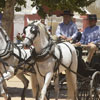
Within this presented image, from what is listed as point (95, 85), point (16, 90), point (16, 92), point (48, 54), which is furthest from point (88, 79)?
point (16, 90)

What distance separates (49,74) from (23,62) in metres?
1.32

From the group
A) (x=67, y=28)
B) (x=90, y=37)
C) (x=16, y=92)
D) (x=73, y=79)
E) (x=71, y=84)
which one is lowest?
(x=16, y=92)

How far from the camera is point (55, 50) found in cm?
931

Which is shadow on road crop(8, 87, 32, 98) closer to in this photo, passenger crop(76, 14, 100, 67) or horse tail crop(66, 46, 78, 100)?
passenger crop(76, 14, 100, 67)

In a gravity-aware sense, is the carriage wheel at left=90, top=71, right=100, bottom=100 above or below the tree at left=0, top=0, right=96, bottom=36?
below

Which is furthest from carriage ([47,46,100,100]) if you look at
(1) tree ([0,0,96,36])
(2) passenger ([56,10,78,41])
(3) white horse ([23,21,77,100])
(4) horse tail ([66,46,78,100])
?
(1) tree ([0,0,96,36])

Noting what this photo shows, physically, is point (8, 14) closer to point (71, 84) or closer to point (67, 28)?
point (67, 28)

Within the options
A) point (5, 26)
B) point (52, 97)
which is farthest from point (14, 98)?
point (5, 26)

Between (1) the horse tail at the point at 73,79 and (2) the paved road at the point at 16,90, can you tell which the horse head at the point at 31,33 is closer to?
(1) the horse tail at the point at 73,79

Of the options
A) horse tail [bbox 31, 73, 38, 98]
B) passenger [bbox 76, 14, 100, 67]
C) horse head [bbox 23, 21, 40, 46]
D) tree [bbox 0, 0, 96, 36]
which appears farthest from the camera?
tree [bbox 0, 0, 96, 36]

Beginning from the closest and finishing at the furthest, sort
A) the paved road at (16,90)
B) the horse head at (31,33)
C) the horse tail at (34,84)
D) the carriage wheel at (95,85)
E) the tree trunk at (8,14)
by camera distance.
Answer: the horse head at (31,33) → the horse tail at (34,84) → the carriage wheel at (95,85) → the paved road at (16,90) → the tree trunk at (8,14)

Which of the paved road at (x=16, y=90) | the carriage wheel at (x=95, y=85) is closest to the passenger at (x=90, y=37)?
the carriage wheel at (x=95, y=85)

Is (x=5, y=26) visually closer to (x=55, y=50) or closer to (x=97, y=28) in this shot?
(x=97, y=28)

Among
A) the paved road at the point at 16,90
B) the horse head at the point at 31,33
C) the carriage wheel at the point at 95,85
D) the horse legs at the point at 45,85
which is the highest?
the horse head at the point at 31,33
